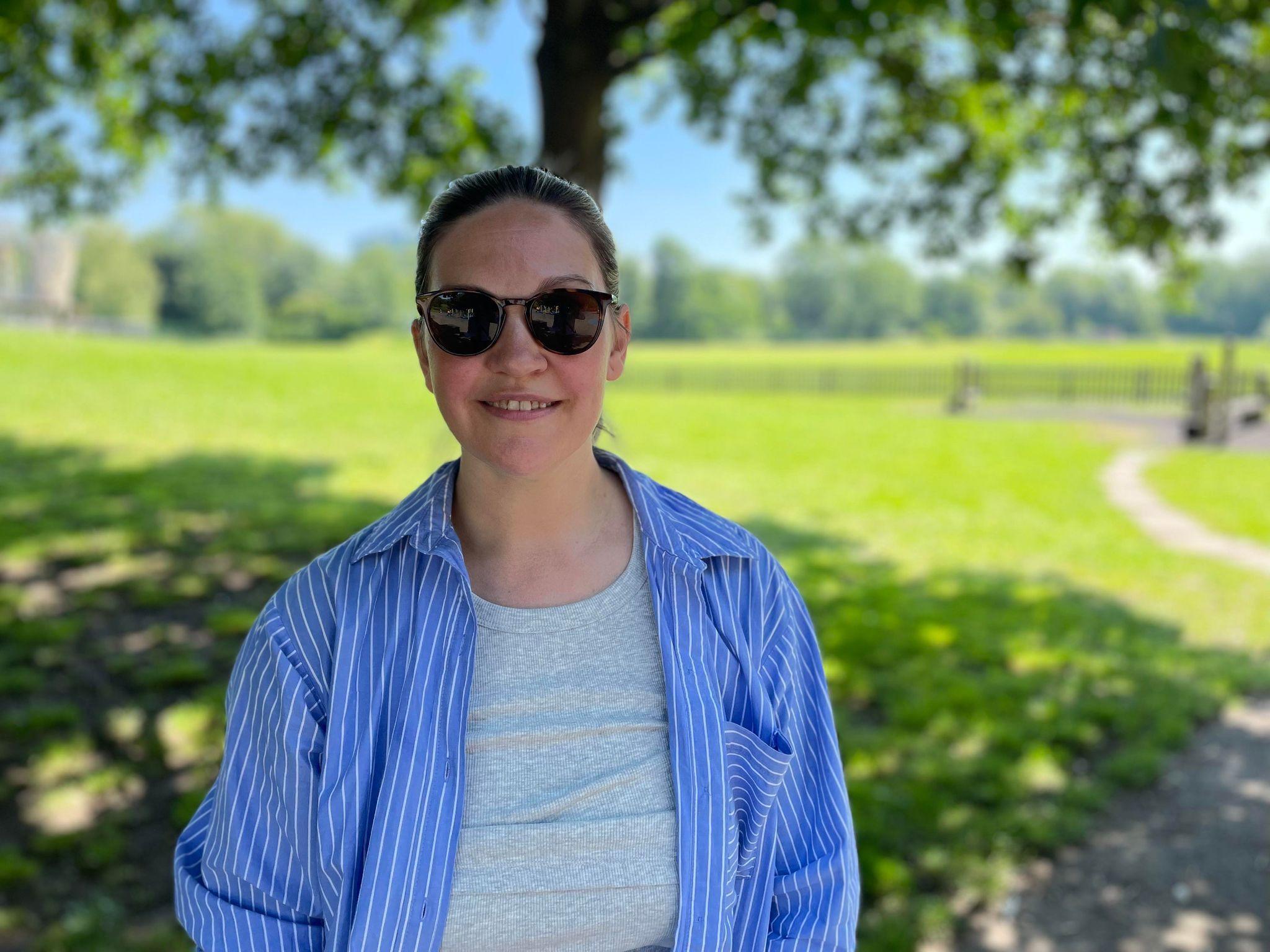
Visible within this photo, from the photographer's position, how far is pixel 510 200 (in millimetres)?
1818

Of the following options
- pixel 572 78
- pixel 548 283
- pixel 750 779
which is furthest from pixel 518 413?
pixel 572 78

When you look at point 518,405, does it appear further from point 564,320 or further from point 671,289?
point 671,289

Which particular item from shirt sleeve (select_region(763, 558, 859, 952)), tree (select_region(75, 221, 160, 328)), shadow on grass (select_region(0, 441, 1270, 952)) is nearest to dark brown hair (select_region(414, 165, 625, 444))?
shirt sleeve (select_region(763, 558, 859, 952))

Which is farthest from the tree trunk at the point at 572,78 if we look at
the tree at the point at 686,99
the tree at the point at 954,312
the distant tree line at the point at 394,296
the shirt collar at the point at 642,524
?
the tree at the point at 954,312

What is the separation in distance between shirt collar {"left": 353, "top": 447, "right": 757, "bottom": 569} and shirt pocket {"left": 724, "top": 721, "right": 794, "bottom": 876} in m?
0.34

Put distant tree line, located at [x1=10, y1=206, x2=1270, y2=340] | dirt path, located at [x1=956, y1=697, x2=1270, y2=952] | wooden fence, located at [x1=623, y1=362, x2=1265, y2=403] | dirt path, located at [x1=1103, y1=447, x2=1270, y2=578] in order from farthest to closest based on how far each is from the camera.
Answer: distant tree line, located at [x1=10, y1=206, x2=1270, y2=340], wooden fence, located at [x1=623, y1=362, x2=1265, y2=403], dirt path, located at [x1=1103, y1=447, x2=1270, y2=578], dirt path, located at [x1=956, y1=697, x2=1270, y2=952]

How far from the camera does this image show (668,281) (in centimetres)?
8006

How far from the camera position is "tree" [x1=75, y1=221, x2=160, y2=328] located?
260 ft

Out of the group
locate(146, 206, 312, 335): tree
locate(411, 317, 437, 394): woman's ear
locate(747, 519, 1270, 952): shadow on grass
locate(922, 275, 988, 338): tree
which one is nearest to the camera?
locate(411, 317, 437, 394): woman's ear

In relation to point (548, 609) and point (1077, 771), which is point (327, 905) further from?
point (1077, 771)

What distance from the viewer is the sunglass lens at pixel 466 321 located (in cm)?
178

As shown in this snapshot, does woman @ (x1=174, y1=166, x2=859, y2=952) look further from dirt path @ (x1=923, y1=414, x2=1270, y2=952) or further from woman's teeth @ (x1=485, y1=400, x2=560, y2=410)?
dirt path @ (x1=923, y1=414, x2=1270, y2=952)

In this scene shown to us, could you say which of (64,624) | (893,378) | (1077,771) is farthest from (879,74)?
(893,378)

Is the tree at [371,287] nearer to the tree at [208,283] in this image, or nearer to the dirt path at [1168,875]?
the tree at [208,283]
